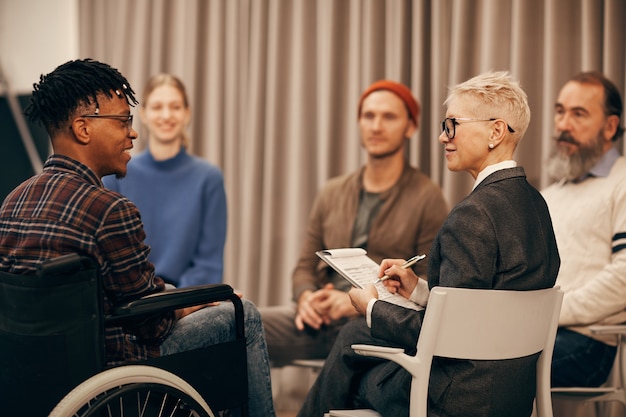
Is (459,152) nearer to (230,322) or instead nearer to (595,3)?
(230,322)

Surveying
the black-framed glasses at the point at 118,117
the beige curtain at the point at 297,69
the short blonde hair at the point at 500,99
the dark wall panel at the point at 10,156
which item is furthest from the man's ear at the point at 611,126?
the dark wall panel at the point at 10,156

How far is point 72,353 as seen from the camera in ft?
5.31

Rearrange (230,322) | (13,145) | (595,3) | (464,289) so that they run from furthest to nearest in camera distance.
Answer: (13,145) < (595,3) < (230,322) < (464,289)

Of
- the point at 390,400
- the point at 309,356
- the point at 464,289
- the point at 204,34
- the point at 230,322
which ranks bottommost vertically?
the point at 309,356

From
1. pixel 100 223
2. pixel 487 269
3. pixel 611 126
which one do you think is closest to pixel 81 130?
pixel 100 223

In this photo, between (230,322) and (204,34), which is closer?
(230,322)

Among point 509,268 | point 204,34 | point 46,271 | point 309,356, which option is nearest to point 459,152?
point 509,268

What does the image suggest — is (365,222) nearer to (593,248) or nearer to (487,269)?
(593,248)

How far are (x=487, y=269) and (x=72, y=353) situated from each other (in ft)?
2.98

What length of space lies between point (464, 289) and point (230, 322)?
0.65 meters

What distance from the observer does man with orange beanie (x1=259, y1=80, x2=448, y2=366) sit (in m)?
2.90

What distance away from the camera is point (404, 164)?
3.14m

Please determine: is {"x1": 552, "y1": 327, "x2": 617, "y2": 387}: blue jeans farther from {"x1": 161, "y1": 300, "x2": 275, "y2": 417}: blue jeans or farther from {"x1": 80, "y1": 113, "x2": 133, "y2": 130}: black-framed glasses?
{"x1": 80, "y1": 113, "x2": 133, "y2": 130}: black-framed glasses

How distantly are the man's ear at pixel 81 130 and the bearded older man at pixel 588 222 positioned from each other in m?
1.59
